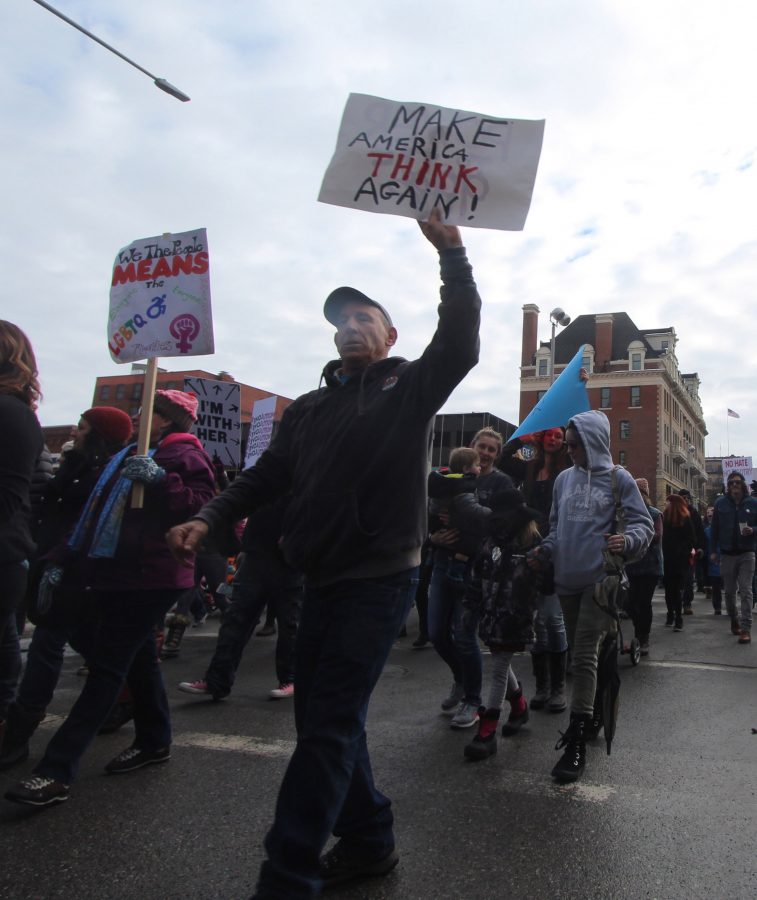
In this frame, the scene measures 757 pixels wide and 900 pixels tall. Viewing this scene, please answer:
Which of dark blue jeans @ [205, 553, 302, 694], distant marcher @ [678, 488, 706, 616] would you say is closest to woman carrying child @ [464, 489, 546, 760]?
dark blue jeans @ [205, 553, 302, 694]

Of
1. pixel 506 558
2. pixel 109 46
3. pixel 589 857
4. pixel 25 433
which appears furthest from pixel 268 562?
pixel 109 46

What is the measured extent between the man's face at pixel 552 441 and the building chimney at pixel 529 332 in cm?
6677

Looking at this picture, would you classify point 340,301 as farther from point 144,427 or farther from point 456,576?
point 456,576

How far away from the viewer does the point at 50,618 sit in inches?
158

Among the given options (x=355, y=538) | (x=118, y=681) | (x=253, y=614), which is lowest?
(x=118, y=681)

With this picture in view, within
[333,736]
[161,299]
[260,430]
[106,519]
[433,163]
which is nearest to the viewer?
[333,736]

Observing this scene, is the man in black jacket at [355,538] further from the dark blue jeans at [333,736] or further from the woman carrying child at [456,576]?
the woman carrying child at [456,576]

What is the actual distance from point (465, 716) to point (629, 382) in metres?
67.4

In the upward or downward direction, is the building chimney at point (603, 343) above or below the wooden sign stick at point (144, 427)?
above

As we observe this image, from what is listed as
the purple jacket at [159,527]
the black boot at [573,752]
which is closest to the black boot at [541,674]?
the black boot at [573,752]

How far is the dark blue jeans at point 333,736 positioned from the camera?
2264 millimetres

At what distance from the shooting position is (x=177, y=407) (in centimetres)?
432

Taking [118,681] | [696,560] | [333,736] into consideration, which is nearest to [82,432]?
[118,681]

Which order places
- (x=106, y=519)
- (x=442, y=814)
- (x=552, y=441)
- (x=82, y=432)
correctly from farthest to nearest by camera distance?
(x=552, y=441) → (x=82, y=432) → (x=106, y=519) → (x=442, y=814)
